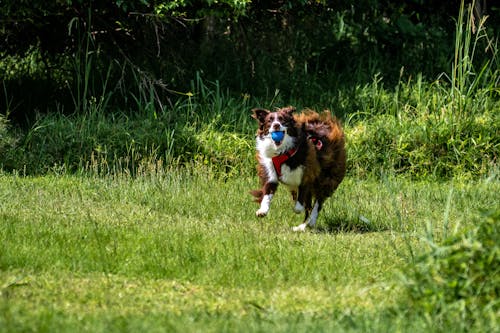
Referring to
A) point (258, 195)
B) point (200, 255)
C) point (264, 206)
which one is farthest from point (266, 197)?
point (200, 255)

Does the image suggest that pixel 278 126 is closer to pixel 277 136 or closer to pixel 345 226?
pixel 277 136

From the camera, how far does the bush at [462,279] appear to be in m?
5.84

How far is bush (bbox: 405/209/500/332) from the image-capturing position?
230 inches

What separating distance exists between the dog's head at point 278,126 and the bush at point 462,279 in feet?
11.4

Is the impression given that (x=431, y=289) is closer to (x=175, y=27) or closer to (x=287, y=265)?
(x=287, y=265)

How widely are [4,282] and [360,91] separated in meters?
8.54

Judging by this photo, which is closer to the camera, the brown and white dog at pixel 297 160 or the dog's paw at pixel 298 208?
the brown and white dog at pixel 297 160

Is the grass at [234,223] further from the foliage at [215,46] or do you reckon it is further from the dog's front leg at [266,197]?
the foliage at [215,46]

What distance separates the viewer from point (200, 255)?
7941mm

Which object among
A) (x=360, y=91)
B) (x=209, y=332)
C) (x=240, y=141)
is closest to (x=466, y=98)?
(x=360, y=91)

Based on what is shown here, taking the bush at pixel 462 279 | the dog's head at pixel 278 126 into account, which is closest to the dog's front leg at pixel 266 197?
the dog's head at pixel 278 126

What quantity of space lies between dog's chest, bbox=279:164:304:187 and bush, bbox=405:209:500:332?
3.56 m

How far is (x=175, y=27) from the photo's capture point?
15.4 metres

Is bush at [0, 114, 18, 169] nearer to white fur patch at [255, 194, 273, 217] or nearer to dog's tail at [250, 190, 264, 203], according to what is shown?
dog's tail at [250, 190, 264, 203]
